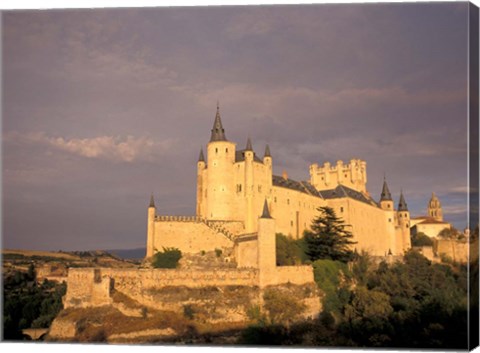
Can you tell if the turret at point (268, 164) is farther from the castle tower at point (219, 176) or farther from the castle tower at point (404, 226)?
the castle tower at point (404, 226)

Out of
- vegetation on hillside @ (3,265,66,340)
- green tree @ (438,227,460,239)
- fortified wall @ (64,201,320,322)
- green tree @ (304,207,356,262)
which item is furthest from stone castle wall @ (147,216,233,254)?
green tree @ (438,227,460,239)

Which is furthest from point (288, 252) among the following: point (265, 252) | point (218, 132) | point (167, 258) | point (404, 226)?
point (404, 226)

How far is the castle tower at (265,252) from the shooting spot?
2369cm

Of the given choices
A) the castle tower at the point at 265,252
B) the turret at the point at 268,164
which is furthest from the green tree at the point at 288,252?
the turret at the point at 268,164

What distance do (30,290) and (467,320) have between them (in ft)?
64.4

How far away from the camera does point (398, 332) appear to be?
19.5 metres

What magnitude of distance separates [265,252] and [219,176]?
24.1 feet

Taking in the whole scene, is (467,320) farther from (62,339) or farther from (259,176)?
(259,176)

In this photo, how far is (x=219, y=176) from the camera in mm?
30406

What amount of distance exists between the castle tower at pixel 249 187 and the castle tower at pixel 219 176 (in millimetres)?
773

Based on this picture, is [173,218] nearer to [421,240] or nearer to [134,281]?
[134,281]

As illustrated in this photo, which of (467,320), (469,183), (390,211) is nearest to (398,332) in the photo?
(467,320)

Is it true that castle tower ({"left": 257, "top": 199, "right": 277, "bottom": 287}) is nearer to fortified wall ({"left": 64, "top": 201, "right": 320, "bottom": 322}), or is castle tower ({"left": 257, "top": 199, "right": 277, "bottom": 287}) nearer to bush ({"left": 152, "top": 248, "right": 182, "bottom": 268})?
fortified wall ({"left": 64, "top": 201, "right": 320, "bottom": 322})

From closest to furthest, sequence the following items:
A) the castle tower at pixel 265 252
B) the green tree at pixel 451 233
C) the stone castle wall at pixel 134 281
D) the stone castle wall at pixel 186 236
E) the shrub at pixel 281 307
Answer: the stone castle wall at pixel 134 281 → the shrub at pixel 281 307 → the green tree at pixel 451 233 → the castle tower at pixel 265 252 → the stone castle wall at pixel 186 236
